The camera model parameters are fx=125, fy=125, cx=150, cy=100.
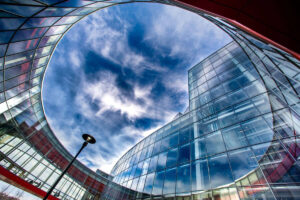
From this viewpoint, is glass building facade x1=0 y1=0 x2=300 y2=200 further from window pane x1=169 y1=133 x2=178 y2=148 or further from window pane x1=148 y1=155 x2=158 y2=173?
window pane x1=148 y1=155 x2=158 y2=173

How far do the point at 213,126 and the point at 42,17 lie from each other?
14.3 metres

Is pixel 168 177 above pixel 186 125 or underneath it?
underneath

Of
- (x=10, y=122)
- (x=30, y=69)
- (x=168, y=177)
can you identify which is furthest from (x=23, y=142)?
(x=168, y=177)

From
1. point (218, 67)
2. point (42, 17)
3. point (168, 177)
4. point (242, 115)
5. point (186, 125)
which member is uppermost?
point (218, 67)

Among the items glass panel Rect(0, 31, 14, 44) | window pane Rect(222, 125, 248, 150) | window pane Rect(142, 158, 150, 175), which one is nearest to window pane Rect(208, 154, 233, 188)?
window pane Rect(222, 125, 248, 150)

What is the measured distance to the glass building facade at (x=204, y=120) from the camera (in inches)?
243

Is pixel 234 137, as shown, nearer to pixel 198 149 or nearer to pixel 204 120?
pixel 198 149

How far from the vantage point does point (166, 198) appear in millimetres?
9375

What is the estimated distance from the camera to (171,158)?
11836mm

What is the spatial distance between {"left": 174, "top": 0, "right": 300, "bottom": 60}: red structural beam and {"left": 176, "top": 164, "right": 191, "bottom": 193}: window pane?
8897mm

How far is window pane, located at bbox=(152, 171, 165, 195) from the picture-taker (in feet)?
33.9

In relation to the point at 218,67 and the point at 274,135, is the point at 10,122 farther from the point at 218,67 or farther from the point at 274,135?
the point at 218,67

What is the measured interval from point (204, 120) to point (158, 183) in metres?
7.10

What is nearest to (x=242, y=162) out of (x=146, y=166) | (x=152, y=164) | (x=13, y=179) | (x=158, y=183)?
(x=158, y=183)
